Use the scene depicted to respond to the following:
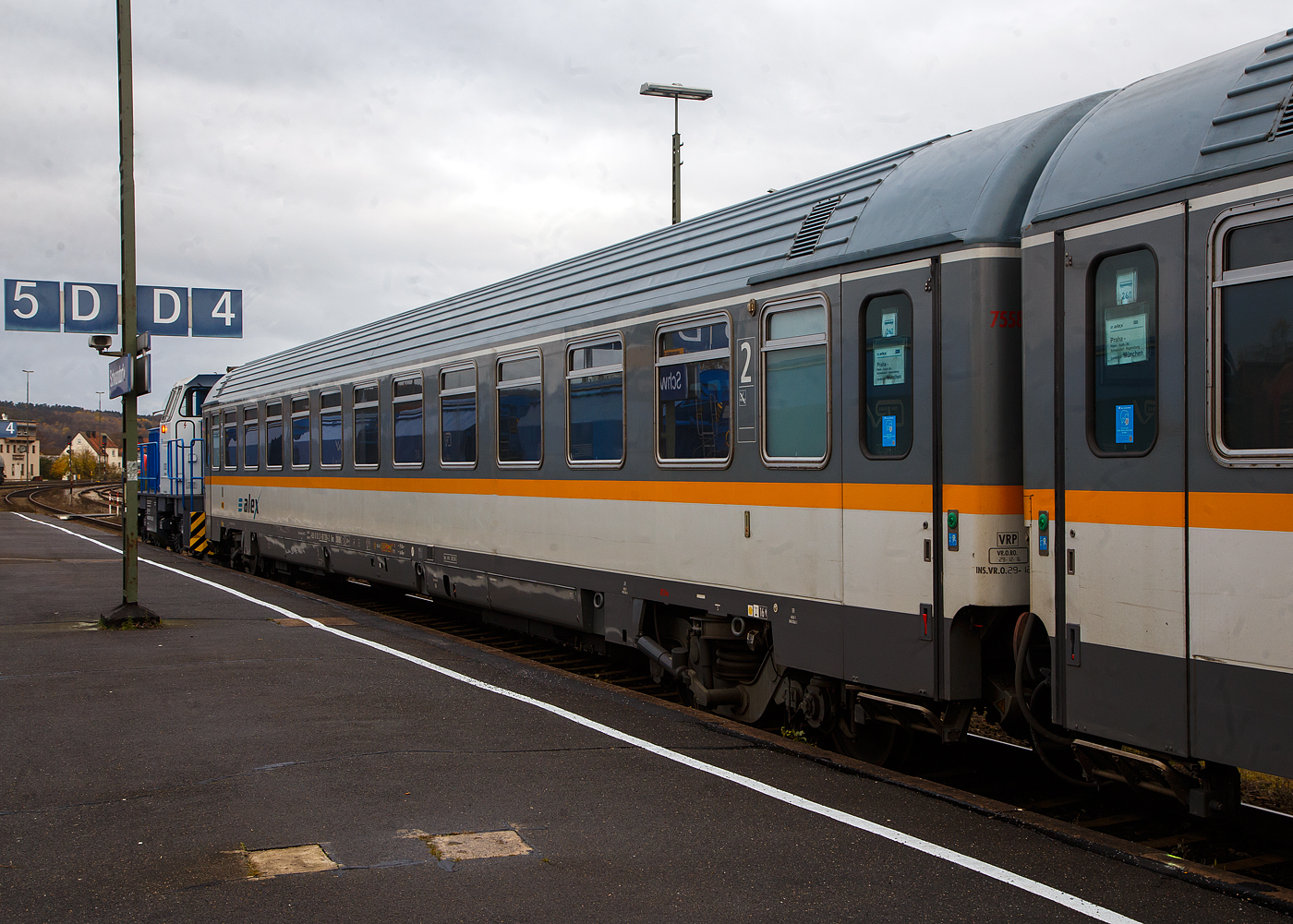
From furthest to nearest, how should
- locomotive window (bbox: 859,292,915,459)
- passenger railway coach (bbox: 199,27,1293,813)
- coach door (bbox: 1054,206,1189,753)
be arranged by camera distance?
locomotive window (bbox: 859,292,915,459) < coach door (bbox: 1054,206,1189,753) < passenger railway coach (bbox: 199,27,1293,813)

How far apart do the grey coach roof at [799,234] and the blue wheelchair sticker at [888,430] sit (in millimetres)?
961

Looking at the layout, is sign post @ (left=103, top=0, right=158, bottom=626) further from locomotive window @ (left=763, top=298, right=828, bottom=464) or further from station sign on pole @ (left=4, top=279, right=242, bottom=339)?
locomotive window @ (left=763, top=298, right=828, bottom=464)

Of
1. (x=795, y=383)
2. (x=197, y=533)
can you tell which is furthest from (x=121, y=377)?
(x=197, y=533)

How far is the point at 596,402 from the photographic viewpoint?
29.2 feet

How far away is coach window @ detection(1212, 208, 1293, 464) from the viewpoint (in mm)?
4363

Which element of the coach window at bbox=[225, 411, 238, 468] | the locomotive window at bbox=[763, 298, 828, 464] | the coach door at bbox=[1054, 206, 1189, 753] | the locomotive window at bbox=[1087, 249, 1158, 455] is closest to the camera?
the coach door at bbox=[1054, 206, 1189, 753]

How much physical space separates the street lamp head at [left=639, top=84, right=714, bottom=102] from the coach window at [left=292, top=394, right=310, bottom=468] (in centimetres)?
742

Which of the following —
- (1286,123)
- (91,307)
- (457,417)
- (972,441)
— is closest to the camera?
(1286,123)

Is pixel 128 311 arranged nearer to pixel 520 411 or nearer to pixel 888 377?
pixel 520 411

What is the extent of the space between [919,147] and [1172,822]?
4.28 meters

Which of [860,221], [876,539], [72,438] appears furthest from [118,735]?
[72,438]

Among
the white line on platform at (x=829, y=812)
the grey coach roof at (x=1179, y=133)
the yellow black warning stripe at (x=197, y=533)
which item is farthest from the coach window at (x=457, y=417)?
the yellow black warning stripe at (x=197, y=533)

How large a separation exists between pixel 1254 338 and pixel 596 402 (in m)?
5.34

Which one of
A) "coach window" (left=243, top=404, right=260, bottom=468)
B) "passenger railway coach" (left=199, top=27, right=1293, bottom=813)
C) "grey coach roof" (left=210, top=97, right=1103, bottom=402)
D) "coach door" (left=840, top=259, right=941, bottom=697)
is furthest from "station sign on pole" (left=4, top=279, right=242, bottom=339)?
"coach door" (left=840, top=259, right=941, bottom=697)
